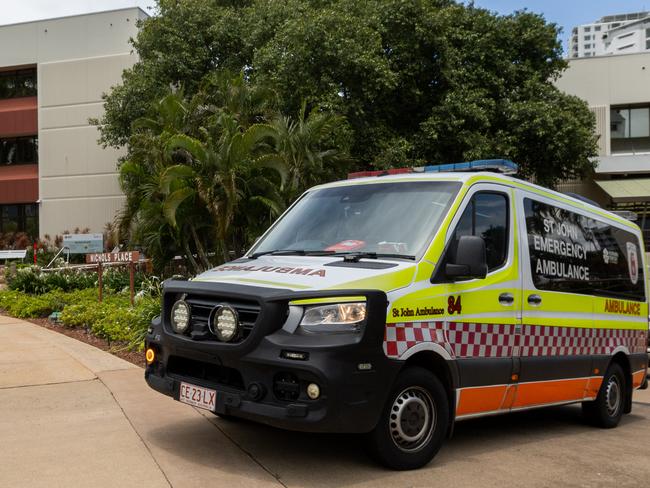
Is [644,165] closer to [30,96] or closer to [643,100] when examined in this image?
[643,100]

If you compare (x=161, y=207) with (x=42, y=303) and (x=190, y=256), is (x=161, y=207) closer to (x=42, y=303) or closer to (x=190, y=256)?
(x=190, y=256)

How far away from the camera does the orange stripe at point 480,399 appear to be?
5.31 meters

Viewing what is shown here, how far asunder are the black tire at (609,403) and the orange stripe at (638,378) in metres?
0.28

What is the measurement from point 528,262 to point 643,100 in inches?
992

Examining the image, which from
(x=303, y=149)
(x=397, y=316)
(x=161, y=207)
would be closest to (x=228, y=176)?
(x=161, y=207)

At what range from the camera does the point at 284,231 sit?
6234mm

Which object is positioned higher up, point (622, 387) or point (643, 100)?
point (643, 100)

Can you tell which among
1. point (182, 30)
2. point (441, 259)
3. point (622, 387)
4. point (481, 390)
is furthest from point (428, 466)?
point (182, 30)

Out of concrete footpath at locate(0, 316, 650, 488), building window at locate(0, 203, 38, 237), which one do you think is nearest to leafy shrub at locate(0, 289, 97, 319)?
concrete footpath at locate(0, 316, 650, 488)

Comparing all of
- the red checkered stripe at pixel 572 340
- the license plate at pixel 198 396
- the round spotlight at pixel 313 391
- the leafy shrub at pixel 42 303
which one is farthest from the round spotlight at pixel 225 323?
the leafy shrub at pixel 42 303

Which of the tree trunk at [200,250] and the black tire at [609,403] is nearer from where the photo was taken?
the black tire at [609,403]

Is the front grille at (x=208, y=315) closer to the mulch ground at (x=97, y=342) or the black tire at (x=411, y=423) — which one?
the black tire at (x=411, y=423)

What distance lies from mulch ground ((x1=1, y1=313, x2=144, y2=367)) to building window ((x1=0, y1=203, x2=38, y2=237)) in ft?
74.2

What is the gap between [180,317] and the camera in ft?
17.0
